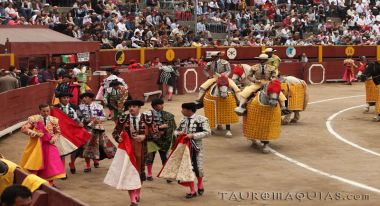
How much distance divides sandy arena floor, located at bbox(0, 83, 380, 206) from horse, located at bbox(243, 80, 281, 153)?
337 millimetres

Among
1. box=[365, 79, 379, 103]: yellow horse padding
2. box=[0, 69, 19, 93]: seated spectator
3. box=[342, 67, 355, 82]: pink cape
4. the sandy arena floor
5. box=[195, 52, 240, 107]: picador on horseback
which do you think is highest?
box=[195, 52, 240, 107]: picador on horseback

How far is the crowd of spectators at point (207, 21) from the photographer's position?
26938mm

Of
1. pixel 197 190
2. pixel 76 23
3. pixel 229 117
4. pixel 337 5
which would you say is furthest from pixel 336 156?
pixel 337 5

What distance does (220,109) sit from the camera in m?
17.0

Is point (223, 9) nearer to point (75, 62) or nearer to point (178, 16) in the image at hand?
point (178, 16)

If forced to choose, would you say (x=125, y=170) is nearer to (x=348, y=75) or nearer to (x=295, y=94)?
(x=295, y=94)

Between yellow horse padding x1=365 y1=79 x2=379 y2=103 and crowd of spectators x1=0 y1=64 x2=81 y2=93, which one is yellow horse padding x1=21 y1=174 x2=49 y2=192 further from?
yellow horse padding x1=365 y1=79 x2=379 y2=103

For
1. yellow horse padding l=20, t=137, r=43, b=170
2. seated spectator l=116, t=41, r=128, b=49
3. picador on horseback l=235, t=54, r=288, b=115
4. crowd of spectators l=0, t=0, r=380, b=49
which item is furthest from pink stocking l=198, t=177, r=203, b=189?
seated spectator l=116, t=41, r=128, b=49

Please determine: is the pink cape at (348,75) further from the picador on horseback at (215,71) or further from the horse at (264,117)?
the horse at (264,117)

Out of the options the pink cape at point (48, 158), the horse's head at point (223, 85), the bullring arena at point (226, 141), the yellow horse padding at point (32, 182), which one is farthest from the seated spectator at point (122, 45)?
the yellow horse padding at point (32, 182)

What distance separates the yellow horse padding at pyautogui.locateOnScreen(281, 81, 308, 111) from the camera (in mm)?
18625

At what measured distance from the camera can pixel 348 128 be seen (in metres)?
18.3

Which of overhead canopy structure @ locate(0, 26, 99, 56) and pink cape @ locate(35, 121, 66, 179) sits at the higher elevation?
overhead canopy structure @ locate(0, 26, 99, 56)

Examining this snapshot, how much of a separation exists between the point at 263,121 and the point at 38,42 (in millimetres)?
8950
